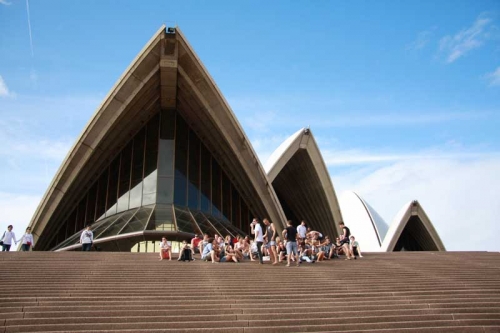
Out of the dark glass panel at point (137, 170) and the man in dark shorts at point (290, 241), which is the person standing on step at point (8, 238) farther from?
the man in dark shorts at point (290, 241)

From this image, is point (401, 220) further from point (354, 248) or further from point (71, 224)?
point (71, 224)

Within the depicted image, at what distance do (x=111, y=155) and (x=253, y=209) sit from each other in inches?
349

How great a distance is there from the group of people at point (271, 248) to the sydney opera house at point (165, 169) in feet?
22.0

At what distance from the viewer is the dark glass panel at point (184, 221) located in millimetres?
21164

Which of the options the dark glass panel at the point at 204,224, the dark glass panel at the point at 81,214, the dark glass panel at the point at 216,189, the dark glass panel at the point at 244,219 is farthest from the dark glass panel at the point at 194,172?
the dark glass panel at the point at 81,214

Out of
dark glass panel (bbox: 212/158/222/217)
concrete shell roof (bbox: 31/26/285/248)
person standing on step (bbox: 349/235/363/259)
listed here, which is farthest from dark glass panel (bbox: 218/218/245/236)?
person standing on step (bbox: 349/235/363/259)

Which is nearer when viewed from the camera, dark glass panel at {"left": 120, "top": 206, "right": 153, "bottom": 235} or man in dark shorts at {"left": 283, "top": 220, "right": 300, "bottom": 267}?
man in dark shorts at {"left": 283, "top": 220, "right": 300, "bottom": 267}

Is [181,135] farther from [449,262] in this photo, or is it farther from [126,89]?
[449,262]

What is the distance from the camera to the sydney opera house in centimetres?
2266

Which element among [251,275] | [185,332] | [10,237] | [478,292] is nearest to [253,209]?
[10,237]

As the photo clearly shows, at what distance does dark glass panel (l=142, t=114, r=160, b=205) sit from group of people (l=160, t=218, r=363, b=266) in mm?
8764

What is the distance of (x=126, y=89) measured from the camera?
2338 cm

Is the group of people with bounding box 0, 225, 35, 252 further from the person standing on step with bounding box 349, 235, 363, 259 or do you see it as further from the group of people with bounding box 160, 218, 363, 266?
the person standing on step with bounding box 349, 235, 363, 259

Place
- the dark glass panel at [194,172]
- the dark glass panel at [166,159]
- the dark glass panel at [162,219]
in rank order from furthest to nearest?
the dark glass panel at [166,159]
the dark glass panel at [194,172]
the dark glass panel at [162,219]
